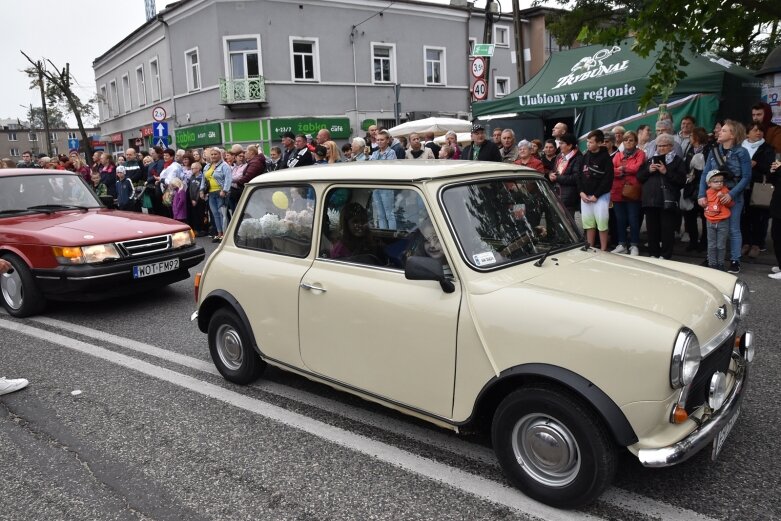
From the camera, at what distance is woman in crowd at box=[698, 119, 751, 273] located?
23.9ft

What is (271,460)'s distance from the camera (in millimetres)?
3396

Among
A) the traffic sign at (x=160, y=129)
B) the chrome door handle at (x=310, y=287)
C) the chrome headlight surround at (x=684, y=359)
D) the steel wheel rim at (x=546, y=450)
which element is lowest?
the steel wheel rim at (x=546, y=450)

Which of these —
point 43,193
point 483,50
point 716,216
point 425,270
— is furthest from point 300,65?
point 425,270

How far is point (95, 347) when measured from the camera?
563 centimetres

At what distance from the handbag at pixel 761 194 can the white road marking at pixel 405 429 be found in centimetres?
671

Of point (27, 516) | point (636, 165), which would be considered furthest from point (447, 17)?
point (27, 516)

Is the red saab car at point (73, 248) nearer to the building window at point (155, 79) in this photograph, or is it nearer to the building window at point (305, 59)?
the building window at point (305, 59)

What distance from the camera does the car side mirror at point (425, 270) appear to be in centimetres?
297

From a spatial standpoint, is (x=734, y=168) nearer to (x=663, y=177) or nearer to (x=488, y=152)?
(x=663, y=177)

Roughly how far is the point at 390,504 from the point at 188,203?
12.3 meters

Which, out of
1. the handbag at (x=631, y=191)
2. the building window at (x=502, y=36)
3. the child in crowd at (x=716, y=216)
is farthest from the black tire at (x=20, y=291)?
the building window at (x=502, y=36)

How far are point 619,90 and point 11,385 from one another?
10.2 meters

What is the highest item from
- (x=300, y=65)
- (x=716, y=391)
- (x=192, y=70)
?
(x=192, y=70)

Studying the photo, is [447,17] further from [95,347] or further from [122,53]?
[95,347]
